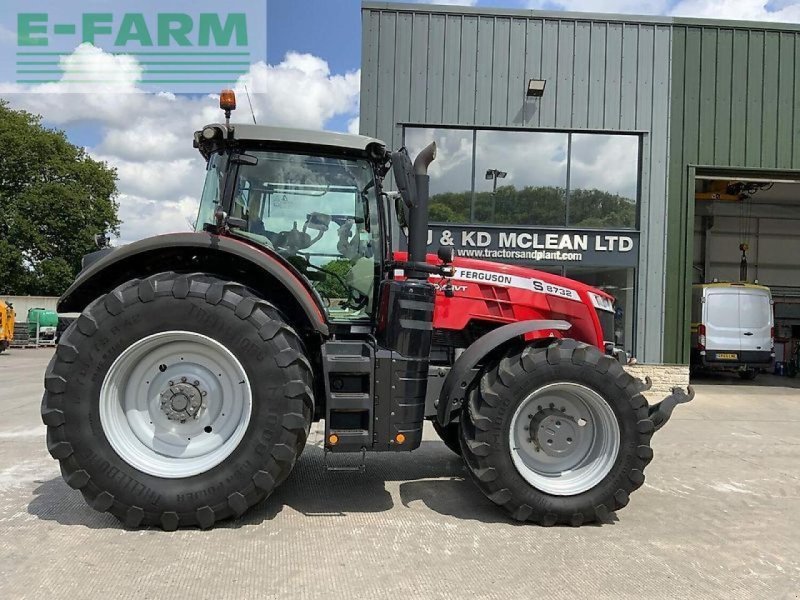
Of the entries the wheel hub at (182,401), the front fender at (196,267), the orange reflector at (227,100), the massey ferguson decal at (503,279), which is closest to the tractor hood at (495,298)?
the massey ferguson decal at (503,279)

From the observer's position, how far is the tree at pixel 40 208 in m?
28.8

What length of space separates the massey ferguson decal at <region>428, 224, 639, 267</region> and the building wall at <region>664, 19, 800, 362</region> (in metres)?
1.07

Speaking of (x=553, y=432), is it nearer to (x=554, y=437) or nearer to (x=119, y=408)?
(x=554, y=437)

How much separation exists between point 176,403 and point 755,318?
45.2ft

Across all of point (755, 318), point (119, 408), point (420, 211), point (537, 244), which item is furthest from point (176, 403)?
point (755, 318)

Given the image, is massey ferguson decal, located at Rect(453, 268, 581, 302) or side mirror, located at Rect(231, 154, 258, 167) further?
massey ferguson decal, located at Rect(453, 268, 581, 302)

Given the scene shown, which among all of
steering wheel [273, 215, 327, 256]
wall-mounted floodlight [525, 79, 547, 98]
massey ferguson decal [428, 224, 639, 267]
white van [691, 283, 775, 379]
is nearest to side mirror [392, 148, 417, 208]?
steering wheel [273, 215, 327, 256]

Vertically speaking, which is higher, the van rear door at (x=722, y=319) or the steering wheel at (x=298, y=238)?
the steering wheel at (x=298, y=238)

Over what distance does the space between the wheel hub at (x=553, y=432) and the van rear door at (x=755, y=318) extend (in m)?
11.5

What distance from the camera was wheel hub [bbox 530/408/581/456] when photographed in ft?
13.5

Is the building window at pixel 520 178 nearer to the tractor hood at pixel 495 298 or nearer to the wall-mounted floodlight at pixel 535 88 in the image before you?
the wall-mounted floodlight at pixel 535 88

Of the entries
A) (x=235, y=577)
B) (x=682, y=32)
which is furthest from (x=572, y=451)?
(x=682, y=32)

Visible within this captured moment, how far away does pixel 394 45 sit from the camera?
10.9 meters

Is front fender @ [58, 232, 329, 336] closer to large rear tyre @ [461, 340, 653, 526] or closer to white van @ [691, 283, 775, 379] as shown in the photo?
large rear tyre @ [461, 340, 653, 526]
